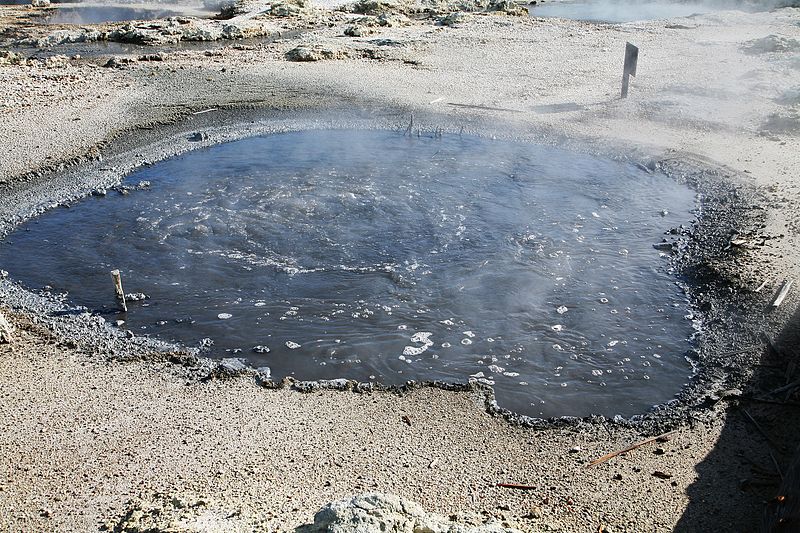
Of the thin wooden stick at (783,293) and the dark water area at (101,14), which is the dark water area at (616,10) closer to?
the dark water area at (101,14)

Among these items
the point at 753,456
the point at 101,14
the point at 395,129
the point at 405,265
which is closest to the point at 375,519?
the point at 753,456

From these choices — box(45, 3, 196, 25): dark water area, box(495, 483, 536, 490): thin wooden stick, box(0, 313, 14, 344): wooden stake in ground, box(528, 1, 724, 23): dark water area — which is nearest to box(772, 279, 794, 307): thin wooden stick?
box(495, 483, 536, 490): thin wooden stick

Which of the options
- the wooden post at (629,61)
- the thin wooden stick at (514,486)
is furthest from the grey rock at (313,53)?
the thin wooden stick at (514,486)

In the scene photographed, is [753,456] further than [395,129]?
No

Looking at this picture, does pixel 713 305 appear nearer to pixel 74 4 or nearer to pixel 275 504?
pixel 275 504

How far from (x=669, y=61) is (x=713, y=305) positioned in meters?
14.0

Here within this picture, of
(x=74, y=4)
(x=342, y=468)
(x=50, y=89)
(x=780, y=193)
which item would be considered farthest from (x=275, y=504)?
(x=74, y=4)

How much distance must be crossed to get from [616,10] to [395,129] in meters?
22.6

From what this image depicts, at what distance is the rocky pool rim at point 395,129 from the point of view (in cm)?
728

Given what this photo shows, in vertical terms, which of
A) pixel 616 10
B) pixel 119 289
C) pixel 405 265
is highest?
pixel 616 10

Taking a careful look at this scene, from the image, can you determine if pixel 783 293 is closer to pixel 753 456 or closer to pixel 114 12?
pixel 753 456

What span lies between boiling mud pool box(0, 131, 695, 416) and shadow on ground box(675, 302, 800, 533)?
2.74 feet

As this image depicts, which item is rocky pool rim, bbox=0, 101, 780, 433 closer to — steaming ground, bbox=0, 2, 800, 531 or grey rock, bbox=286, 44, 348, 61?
steaming ground, bbox=0, 2, 800, 531

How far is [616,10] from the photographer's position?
108ft
